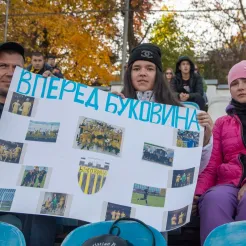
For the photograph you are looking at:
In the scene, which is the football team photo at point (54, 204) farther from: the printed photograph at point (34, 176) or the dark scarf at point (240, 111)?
the dark scarf at point (240, 111)

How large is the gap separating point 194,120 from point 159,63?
0.58 m

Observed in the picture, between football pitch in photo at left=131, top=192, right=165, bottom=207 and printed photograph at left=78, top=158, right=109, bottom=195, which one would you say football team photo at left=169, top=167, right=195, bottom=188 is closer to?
football pitch in photo at left=131, top=192, right=165, bottom=207

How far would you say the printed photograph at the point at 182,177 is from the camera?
2.72 m

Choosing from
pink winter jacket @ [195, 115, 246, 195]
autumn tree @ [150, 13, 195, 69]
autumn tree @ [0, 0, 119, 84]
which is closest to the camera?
pink winter jacket @ [195, 115, 246, 195]

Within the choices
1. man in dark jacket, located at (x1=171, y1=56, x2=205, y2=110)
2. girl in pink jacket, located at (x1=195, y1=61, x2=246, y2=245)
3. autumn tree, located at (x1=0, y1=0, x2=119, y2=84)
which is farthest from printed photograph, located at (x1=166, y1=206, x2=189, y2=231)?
autumn tree, located at (x1=0, y1=0, x2=119, y2=84)

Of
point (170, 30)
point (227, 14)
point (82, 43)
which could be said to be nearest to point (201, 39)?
point (227, 14)

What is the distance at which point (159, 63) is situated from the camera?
10.7ft

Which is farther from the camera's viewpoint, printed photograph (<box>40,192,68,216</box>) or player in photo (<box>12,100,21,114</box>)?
player in photo (<box>12,100,21,114</box>)

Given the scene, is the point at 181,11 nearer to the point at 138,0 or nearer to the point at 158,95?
the point at 138,0

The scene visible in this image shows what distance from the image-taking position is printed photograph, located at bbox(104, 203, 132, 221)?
101 inches

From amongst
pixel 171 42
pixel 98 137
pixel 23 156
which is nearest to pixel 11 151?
pixel 23 156

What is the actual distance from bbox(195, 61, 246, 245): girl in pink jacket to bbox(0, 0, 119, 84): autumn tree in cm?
1265

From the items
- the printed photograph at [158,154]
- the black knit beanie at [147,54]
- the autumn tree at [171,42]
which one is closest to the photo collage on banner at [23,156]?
the printed photograph at [158,154]

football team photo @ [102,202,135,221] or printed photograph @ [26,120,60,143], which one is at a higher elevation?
printed photograph @ [26,120,60,143]
